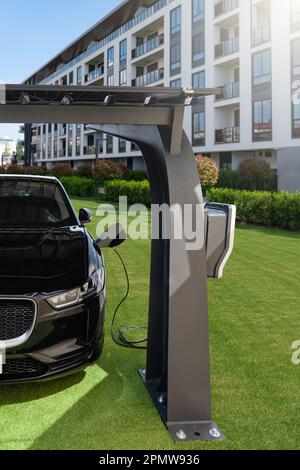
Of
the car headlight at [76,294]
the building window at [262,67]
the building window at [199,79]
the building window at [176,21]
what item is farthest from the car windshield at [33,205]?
the building window at [176,21]

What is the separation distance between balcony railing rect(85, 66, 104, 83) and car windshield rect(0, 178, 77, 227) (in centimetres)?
4913

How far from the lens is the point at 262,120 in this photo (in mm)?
28047

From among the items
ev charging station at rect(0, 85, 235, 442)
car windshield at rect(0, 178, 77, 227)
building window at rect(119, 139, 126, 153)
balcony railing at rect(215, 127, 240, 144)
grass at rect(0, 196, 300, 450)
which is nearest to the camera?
grass at rect(0, 196, 300, 450)

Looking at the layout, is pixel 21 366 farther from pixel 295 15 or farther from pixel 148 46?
pixel 148 46

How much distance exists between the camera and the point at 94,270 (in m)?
3.72

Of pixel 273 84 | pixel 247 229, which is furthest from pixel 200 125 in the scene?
pixel 247 229

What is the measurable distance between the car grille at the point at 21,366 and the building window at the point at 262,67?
2731cm

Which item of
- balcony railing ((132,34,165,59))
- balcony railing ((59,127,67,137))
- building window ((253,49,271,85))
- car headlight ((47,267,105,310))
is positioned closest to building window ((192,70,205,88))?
building window ((253,49,271,85))

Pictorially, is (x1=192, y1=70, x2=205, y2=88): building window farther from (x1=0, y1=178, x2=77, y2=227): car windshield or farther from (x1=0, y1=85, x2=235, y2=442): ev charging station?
(x1=0, y1=85, x2=235, y2=442): ev charging station

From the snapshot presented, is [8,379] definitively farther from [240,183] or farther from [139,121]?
[240,183]

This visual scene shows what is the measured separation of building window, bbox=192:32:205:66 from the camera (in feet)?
107

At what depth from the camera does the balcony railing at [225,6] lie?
29.4m

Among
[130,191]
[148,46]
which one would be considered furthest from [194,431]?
[148,46]

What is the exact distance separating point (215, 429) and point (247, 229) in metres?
11.4
